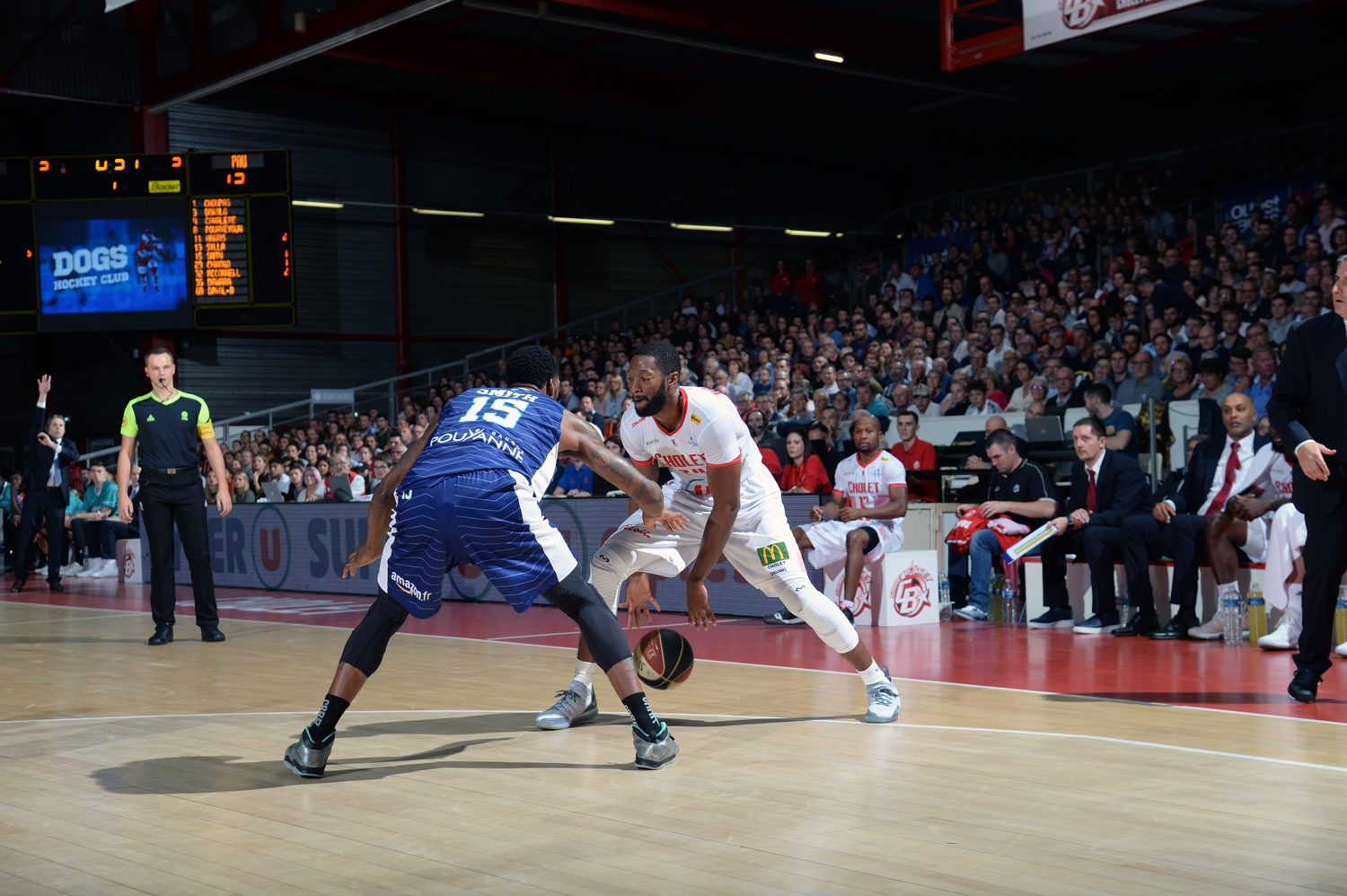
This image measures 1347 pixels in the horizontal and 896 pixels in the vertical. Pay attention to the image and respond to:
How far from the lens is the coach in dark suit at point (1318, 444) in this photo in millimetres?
6215

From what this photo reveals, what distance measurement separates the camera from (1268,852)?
3.77 meters

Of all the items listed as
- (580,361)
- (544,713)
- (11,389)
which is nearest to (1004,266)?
(580,361)

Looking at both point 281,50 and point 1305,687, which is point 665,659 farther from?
point 281,50

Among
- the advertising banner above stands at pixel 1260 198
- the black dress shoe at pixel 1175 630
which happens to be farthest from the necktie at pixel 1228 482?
the advertising banner above stands at pixel 1260 198

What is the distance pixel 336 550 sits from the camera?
14836 mm

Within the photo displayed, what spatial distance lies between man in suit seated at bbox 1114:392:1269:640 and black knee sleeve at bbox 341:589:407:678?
6.22 metres

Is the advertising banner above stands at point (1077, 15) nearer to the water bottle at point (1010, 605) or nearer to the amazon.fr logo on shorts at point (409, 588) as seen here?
the water bottle at point (1010, 605)

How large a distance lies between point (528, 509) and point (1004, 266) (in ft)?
49.7

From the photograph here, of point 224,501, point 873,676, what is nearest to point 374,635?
point 873,676

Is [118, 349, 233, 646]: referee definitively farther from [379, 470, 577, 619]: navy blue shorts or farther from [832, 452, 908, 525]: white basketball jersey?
[379, 470, 577, 619]: navy blue shorts

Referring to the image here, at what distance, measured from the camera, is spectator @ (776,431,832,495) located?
12156 mm

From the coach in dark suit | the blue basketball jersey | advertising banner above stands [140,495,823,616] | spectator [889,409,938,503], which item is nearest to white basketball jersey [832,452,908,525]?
advertising banner above stands [140,495,823,616]

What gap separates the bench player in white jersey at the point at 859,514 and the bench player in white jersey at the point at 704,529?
13.5 feet

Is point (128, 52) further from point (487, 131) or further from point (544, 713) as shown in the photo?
point (544, 713)
